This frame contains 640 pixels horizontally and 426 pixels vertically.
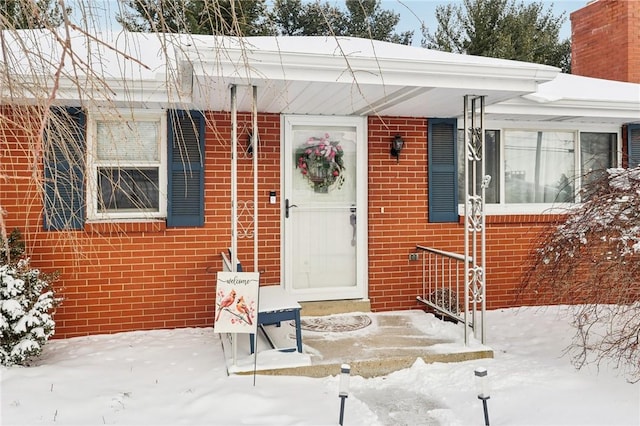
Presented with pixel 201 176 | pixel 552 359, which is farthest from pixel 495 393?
pixel 201 176

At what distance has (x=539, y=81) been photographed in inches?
177

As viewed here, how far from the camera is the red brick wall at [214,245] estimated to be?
5.29m

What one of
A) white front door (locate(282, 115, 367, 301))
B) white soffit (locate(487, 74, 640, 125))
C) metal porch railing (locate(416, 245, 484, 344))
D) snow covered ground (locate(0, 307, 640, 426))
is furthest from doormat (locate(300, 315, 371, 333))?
white soffit (locate(487, 74, 640, 125))

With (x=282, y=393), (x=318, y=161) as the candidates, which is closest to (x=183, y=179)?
(x=318, y=161)

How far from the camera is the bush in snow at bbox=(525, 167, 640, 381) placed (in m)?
3.67

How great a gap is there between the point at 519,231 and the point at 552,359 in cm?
234

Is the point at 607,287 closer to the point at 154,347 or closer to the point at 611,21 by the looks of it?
the point at 154,347

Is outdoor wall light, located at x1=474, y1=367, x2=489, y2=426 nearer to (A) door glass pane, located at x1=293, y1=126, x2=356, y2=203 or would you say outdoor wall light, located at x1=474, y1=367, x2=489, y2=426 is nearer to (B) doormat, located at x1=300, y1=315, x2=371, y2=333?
(B) doormat, located at x1=300, y1=315, x2=371, y2=333

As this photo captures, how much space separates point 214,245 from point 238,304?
182cm

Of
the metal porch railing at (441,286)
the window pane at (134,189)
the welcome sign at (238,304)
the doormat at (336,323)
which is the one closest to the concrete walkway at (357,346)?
the doormat at (336,323)

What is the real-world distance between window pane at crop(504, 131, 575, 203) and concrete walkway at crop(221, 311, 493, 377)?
2.31 meters

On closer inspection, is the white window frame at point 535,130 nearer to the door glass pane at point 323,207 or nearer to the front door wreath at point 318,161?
the door glass pane at point 323,207

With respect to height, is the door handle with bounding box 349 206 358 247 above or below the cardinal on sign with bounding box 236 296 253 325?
above

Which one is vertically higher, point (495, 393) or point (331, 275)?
point (331, 275)
